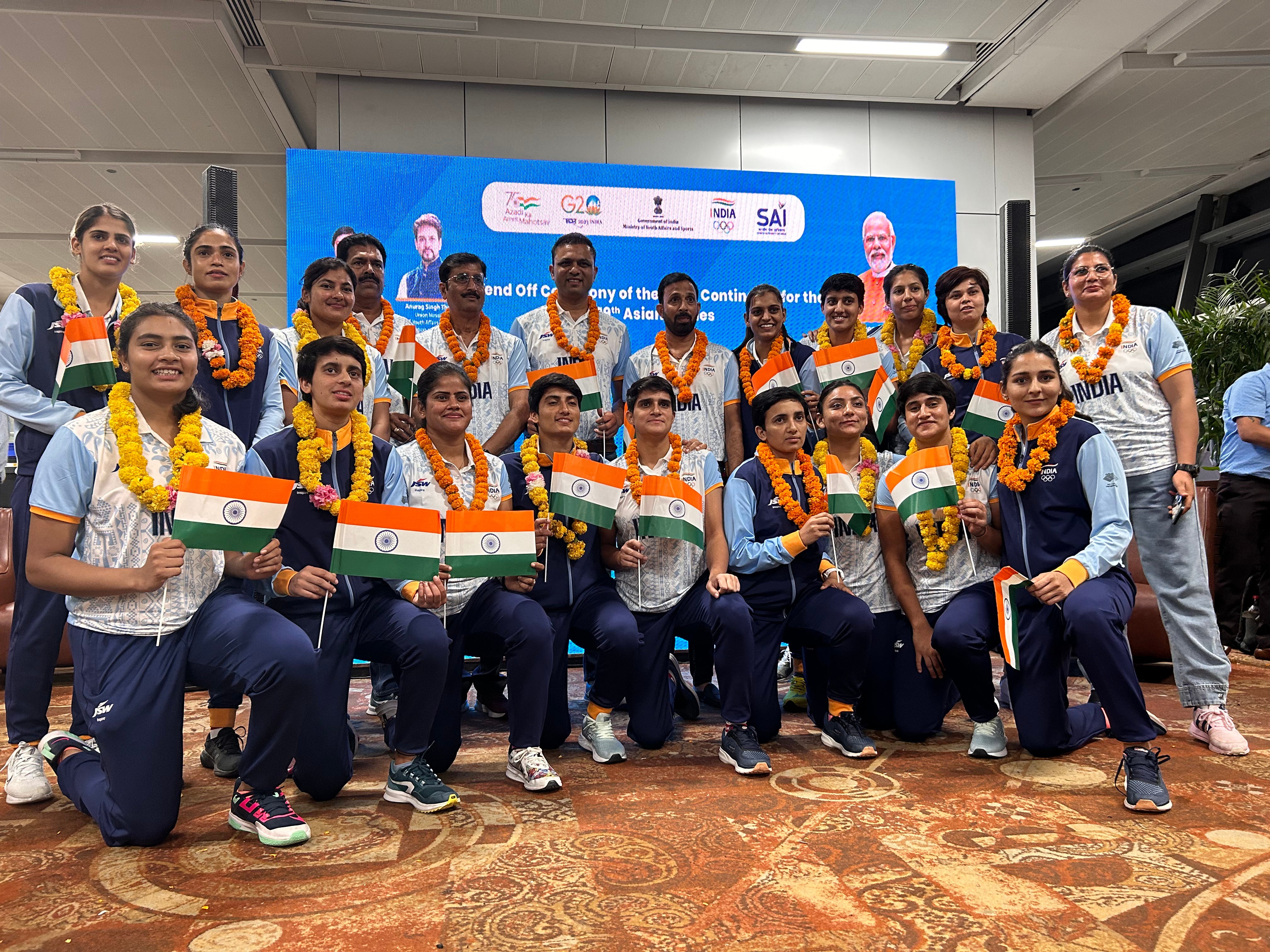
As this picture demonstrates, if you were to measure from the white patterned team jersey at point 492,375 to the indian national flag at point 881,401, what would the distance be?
1.73 m

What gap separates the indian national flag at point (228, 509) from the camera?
250 cm

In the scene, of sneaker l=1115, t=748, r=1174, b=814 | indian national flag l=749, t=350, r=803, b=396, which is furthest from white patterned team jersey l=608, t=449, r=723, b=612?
sneaker l=1115, t=748, r=1174, b=814

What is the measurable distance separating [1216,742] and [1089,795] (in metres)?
0.90

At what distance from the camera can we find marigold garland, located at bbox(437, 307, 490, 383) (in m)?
4.48

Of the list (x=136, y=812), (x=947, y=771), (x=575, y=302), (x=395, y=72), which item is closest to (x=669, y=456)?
(x=575, y=302)

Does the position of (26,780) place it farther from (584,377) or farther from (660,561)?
(584,377)

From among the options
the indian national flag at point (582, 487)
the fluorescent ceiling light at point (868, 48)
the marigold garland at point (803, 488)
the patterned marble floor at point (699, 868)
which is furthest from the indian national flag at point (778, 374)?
the fluorescent ceiling light at point (868, 48)

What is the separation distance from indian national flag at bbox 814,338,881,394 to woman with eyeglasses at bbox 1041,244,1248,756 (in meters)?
0.82

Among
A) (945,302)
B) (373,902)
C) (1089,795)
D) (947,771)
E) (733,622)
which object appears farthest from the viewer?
(945,302)

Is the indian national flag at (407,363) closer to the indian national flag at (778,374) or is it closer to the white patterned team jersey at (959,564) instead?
the indian national flag at (778,374)

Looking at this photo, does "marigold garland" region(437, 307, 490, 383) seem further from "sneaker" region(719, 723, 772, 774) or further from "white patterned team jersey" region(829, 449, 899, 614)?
"sneaker" region(719, 723, 772, 774)

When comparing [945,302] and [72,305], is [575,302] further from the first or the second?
[72,305]

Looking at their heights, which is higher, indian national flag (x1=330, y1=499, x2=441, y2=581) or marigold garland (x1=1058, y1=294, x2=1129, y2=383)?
marigold garland (x1=1058, y1=294, x2=1129, y2=383)

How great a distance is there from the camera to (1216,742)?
3.39 metres
